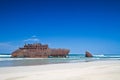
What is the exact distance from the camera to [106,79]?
9.38 metres

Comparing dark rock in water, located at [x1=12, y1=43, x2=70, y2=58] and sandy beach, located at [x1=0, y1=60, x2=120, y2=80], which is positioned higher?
dark rock in water, located at [x1=12, y1=43, x2=70, y2=58]

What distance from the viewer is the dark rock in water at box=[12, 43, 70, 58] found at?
54469 millimetres

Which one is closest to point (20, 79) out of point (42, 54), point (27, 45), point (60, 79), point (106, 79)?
point (60, 79)

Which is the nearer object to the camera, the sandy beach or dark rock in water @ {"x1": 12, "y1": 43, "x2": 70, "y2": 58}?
the sandy beach

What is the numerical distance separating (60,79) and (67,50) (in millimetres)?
49071

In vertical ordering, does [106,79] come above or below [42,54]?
below

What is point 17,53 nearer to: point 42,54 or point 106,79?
point 42,54

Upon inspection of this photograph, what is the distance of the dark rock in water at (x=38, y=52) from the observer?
54.5 m

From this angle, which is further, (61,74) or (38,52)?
(38,52)

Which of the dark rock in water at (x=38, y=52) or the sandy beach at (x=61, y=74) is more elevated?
the dark rock in water at (x=38, y=52)

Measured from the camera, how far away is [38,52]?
179 ft

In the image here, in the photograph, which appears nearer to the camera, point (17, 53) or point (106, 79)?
point (106, 79)

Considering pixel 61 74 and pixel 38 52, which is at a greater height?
pixel 38 52

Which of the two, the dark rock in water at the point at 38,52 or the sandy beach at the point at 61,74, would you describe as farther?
the dark rock in water at the point at 38,52
